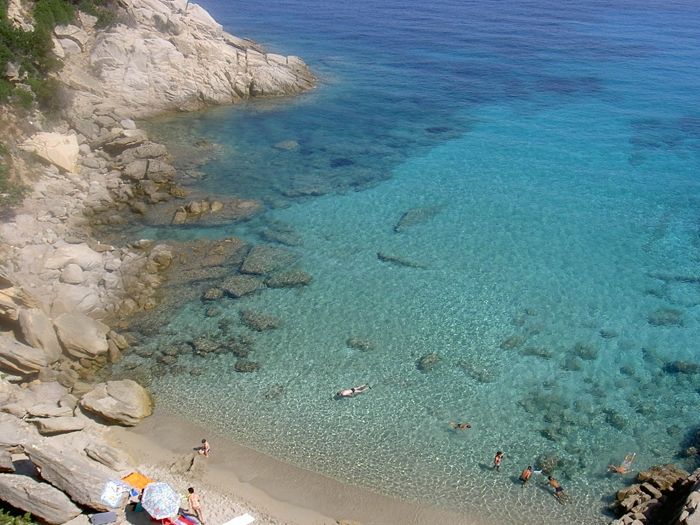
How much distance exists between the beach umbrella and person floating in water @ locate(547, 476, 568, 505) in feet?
44.6

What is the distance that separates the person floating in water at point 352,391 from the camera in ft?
82.6

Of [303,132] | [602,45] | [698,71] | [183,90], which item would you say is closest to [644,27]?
[602,45]

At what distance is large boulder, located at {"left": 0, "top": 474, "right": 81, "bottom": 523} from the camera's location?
59.2ft

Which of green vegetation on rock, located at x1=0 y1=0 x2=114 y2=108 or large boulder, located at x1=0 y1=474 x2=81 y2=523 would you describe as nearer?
large boulder, located at x1=0 y1=474 x2=81 y2=523

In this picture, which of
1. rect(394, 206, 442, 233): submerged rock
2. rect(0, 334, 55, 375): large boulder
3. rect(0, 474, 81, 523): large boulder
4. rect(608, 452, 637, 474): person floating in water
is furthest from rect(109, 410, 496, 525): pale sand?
rect(394, 206, 442, 233): submerged rock

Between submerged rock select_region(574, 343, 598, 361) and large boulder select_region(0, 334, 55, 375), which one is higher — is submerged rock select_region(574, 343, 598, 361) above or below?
above

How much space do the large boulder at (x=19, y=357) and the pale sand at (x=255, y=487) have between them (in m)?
4.92

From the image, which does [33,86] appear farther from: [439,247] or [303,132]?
[439,247]

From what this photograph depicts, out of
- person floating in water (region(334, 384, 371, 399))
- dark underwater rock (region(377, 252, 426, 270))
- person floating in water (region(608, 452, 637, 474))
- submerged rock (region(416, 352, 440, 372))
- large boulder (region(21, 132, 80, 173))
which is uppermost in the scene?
large boulder (region(21, 132, 80, 173))

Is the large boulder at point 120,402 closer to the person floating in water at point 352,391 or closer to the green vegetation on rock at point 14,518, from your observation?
the green vegetation on rock at point 14,518

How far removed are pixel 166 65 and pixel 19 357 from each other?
35.2m

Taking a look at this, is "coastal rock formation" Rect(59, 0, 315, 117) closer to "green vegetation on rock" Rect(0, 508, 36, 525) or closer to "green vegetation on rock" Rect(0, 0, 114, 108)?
"green vegetation on rock" Rect(0, 0, 114, 108)

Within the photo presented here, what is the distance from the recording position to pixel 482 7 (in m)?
94.8

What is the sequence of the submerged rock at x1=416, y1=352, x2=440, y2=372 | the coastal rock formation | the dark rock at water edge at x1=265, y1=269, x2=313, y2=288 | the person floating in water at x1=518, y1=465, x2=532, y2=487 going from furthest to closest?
the coastal rock formation, the dark rock at water edge at x1=265, y1=269, x2=313, y2=288, the submerged rock at x1=416, y1=352, x2=440, y2=372, the person floating in water at x1=518, y1=465, x2=532, y2=487
